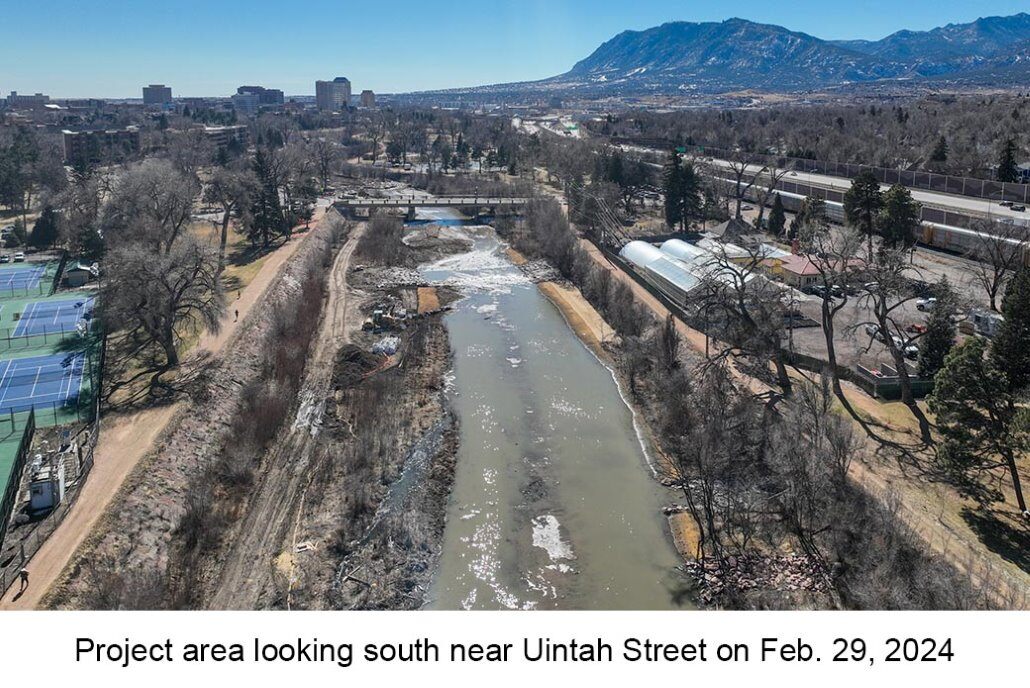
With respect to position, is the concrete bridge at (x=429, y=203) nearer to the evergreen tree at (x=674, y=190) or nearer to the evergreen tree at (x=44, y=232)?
the evergreen tree at (x=674, y=190)

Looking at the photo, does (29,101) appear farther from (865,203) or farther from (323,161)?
(865,203)

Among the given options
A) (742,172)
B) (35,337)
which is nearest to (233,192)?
(35,337)

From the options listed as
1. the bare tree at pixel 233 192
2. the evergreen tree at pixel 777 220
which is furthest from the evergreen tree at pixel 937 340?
the bare tree at pixel 233 192

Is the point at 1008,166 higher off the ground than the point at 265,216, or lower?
higher

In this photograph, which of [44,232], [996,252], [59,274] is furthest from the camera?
[44,232]

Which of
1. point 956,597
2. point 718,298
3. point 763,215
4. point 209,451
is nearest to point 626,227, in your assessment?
point 763,215

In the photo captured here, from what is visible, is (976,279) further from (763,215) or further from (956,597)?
(956,597)
